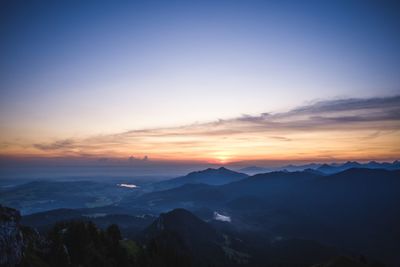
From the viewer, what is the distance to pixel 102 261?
113938 mm

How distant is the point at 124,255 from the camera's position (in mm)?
129625

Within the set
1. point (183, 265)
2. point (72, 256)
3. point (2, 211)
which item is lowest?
point (183, 265)

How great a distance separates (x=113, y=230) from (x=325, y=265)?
15315cm

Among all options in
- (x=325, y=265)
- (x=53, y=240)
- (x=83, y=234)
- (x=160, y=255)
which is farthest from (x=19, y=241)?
(x=325, y=265)

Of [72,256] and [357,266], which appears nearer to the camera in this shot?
[72,256]

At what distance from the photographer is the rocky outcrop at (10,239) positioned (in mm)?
80269

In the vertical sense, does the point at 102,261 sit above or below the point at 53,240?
below

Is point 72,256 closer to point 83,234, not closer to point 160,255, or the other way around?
point 83,234

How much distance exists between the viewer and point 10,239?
8444 centimetres

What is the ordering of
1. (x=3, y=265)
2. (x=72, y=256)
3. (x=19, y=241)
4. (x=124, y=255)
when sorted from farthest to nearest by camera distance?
(x=124, y=255) → (x=72, y=256) → (x=19, y=241) → (x=3, y=265)

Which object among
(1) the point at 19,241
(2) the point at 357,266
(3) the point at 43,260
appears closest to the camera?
(1) the point at 19,241

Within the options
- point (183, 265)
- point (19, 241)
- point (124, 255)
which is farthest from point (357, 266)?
point (19, 241)

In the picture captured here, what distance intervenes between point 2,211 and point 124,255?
199 ft

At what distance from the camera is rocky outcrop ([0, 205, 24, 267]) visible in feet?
263
